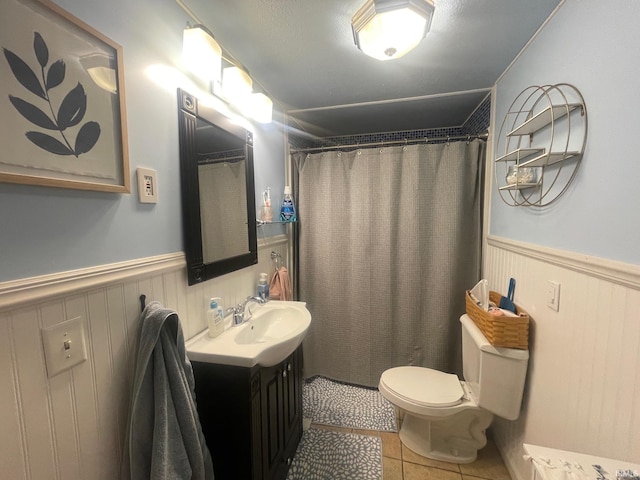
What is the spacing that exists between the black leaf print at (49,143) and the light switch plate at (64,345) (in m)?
0.42

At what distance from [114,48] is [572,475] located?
62.3 inches

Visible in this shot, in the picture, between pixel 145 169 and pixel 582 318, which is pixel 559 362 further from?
pixel 145 169

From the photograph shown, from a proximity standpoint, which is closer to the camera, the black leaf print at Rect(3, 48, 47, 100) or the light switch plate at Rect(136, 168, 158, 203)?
the black leaf print at Rect(3, 48, 47, 100)

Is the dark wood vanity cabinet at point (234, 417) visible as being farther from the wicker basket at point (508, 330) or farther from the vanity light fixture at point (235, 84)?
the vanity light fixture at point (235, 84)

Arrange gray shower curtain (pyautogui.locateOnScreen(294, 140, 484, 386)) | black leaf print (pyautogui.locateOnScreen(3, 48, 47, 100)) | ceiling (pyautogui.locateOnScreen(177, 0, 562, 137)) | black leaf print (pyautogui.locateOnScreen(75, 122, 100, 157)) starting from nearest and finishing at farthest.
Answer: black leaf print (pyautogui.locateOnScreen(3, 48, 47, 100)) < black leaf print (pyautogui.locateOnScreen(75, 122, 100, 157)) < ceiling (pyautogui.locateOnScreen(177, 0, 562, 137)) < gray shower curtain (pyautogui.locateOnScreen(294, 140, 484, 386))

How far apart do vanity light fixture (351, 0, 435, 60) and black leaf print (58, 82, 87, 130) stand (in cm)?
95

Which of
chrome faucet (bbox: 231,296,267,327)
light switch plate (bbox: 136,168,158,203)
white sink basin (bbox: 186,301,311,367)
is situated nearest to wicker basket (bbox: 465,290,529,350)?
white sink basin (bbox: 186,301,311,367)

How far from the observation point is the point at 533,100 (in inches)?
49.1

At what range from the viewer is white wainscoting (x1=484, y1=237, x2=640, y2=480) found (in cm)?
75

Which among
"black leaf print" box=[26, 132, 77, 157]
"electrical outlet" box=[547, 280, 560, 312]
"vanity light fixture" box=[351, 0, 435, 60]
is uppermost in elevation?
"vanity light fixture" box=[351, 0, 435, 60]

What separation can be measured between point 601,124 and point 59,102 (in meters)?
1.54

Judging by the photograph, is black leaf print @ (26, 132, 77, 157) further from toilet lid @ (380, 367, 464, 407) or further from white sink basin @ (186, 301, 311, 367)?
toilet lid @ (380, 367, 464, 407)

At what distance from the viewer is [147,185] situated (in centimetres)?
89

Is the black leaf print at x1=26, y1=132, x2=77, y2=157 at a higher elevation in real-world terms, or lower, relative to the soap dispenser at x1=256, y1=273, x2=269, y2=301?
higher
